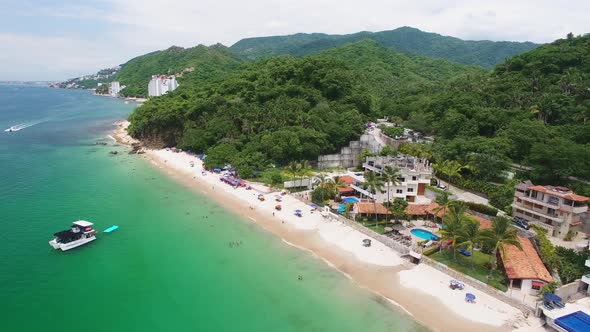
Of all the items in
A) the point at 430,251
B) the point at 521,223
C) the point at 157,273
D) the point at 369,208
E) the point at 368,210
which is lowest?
the point at 157,273

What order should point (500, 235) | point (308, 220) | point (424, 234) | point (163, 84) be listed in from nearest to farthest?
point (500, 235)
point (424, 234)
point (308, 220)
point (163, 84)

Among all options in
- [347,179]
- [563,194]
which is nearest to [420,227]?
[563,194]

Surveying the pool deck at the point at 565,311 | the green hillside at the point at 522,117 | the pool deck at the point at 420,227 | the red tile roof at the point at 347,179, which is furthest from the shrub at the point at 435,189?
the pool deck at the point at 565,311

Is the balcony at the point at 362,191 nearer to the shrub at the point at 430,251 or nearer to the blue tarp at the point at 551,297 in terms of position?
the shrub at the point at 430,251

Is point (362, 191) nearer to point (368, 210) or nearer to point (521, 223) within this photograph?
point (368, 210)

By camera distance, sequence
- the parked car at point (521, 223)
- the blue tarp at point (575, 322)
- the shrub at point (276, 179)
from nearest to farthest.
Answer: the blue tarp at point (575, 322) → the parked car at point (521, 223) → the shrub at point (276, 179)

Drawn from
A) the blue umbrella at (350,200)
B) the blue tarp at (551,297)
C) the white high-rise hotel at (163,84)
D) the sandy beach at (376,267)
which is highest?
the white high-rise hotel at (163,84)

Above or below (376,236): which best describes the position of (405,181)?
above
